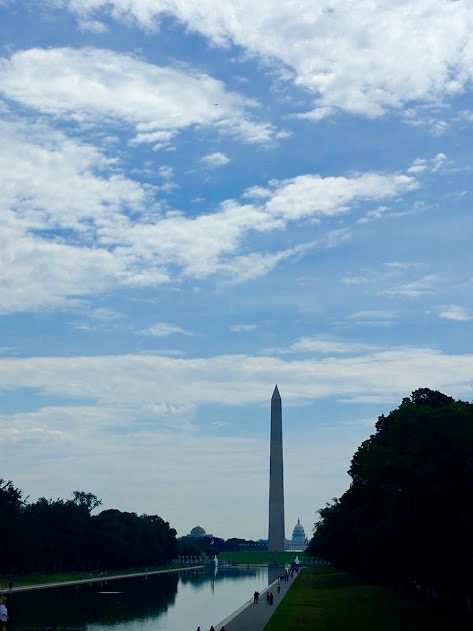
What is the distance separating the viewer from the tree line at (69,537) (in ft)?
256

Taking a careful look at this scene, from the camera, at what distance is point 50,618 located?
40.2m

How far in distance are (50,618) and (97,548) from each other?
73823mm

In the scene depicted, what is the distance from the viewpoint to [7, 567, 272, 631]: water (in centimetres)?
3875

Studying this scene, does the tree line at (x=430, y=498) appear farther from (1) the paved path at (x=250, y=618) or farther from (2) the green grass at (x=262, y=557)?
(2) the green grass at (x=262, y=557)

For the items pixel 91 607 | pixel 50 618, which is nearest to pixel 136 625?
pixel 50 618

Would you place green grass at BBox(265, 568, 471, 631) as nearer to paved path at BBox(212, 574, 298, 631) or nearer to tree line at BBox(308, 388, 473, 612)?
paved path at BBox(212, 574, 298, 631)

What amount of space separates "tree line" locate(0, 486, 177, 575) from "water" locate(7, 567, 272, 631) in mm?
11413

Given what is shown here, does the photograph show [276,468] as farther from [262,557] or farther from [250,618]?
[250,618]

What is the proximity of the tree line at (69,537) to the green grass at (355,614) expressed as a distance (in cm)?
Answer: 3016

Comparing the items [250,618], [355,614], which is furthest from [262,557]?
[355,614]

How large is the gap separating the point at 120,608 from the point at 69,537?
5239 centimetres

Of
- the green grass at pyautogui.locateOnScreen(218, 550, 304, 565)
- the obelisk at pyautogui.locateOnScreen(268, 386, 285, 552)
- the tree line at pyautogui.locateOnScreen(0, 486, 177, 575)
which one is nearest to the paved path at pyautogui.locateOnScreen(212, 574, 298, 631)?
the tree line at pyautogui.locateOnScreen(0, 486, 177, 575)

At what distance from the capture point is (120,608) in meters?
48.4

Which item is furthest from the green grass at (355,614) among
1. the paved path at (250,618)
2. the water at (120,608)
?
the water at (120,608)
